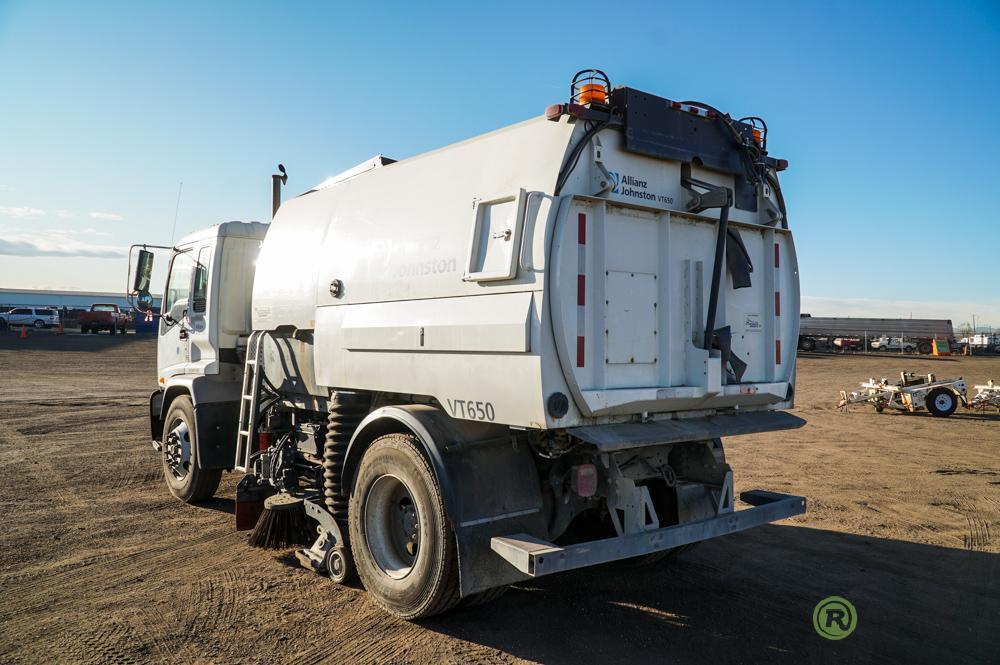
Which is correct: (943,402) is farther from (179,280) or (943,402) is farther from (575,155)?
(179,280)

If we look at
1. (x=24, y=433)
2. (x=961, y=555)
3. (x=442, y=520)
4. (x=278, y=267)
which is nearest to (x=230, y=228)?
(x=278, y=267)

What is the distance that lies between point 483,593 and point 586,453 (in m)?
1.12

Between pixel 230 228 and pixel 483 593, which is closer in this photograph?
pixel 483 593

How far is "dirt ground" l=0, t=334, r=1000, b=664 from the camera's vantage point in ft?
14.0

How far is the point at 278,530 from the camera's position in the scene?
20.3ft

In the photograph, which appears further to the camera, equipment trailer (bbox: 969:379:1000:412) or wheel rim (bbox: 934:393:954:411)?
equipment trailer (bbox: 969:379:1000:412)

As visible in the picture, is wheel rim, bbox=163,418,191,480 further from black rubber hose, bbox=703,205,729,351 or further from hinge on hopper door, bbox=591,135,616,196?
black rubber hose, bbox=703,205,729,351

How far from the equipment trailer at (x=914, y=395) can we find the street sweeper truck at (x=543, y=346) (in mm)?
12903

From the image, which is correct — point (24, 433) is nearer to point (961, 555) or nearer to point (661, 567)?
point (661, 567)

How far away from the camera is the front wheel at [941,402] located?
1566cm

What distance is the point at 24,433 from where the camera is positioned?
38.4 feet

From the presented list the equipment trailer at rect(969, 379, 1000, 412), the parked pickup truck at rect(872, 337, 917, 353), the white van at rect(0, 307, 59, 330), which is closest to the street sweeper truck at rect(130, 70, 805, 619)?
the equipment trailer at rect(969, 379, 1000, 412)

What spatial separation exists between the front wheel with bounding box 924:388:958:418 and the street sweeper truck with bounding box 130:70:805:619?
12901 millimetres

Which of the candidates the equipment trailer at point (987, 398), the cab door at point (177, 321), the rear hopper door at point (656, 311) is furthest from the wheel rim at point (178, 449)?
the equipment trailer at point (987, 398)
